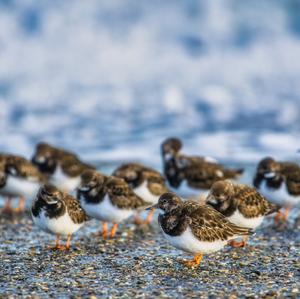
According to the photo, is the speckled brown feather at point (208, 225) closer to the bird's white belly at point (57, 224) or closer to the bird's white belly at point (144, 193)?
the bird's white belly at point (57, 224)

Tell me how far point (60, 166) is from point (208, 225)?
5380 millimetres

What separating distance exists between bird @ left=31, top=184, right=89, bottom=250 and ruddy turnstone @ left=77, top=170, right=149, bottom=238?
538 mm

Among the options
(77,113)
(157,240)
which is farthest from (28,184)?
(77,113)

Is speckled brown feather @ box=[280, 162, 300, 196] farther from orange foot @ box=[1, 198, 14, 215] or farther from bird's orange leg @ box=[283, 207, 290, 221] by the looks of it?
orange foot @ box=[1, 198, 14, 215]

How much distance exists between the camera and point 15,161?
11242 millimetres

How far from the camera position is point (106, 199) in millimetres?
8945

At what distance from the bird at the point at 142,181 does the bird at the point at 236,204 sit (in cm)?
192

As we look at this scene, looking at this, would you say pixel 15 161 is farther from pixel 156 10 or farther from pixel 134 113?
pixel 156 10

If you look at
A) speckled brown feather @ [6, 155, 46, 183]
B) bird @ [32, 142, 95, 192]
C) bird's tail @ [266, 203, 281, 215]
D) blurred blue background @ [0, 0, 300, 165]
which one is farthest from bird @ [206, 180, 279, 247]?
blurred blue background @ [0, 0, 300, 165]

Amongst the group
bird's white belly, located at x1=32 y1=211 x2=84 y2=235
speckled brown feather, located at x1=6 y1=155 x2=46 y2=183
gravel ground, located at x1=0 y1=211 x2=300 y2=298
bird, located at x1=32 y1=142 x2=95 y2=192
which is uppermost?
bird, located at x1=32 y1=142 x2=95 y2=192

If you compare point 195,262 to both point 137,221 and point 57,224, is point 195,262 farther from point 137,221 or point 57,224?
point 137,221

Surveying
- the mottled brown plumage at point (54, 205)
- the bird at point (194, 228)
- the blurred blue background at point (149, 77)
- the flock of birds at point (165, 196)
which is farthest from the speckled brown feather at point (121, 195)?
the blurred blue background at point (149, 77)

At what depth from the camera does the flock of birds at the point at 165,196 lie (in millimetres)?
7293

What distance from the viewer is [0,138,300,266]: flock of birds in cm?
729
